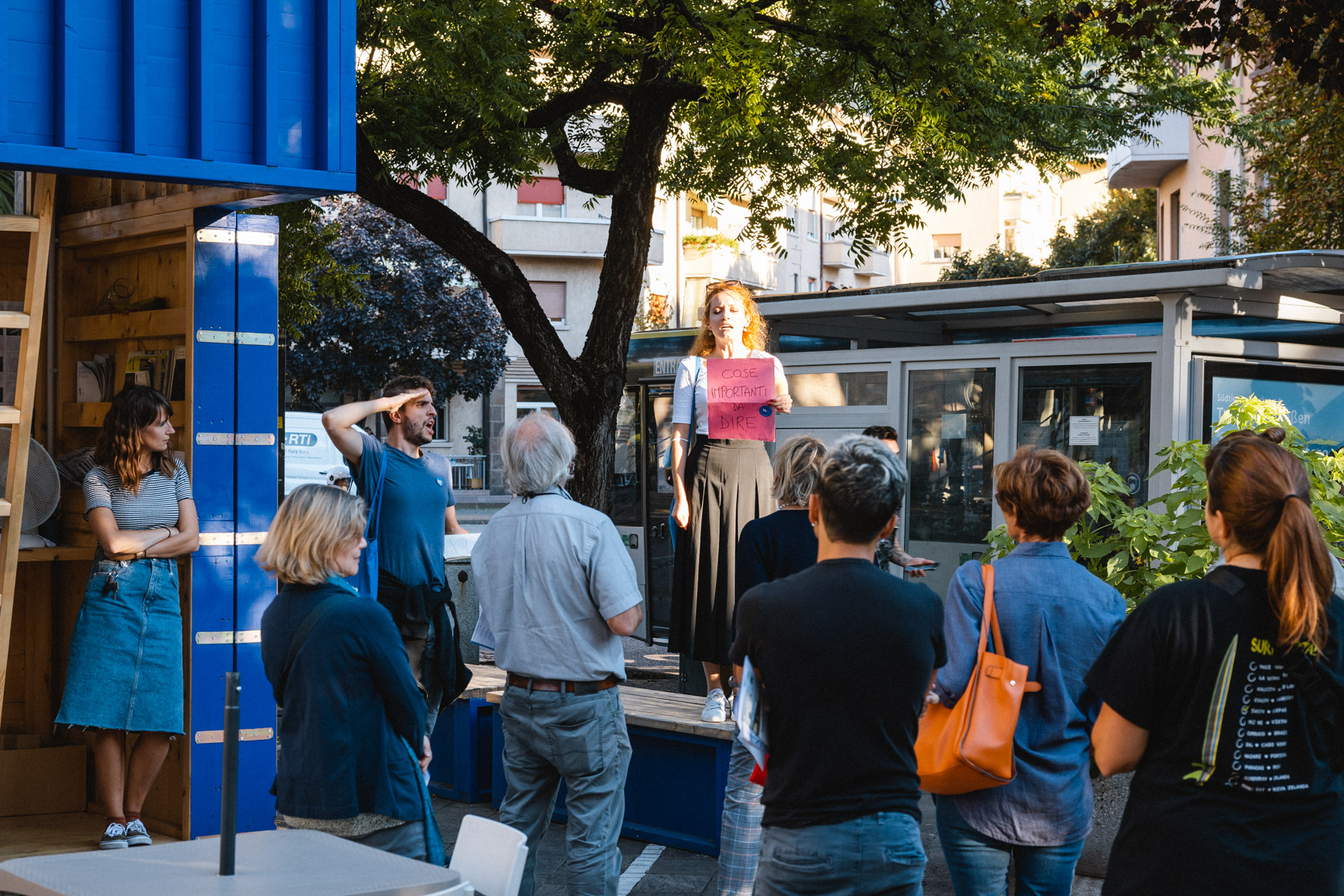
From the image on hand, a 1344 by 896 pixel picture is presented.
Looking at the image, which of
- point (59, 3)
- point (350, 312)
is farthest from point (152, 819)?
point (350, 312)

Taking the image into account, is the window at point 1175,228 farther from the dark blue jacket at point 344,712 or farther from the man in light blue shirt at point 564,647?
the dark blue jacket at point 344,712

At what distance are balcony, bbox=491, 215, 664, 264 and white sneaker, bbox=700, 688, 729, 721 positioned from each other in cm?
3397

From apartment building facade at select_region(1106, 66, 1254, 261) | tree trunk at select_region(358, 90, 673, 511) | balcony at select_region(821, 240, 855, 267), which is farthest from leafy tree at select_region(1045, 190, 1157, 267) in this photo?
tree trunk at select_region(358, 90, 673, 511)

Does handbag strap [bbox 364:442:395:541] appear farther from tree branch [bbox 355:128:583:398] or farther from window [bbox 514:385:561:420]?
window [bbox 514:385:561:420]

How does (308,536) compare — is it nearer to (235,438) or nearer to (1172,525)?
(235,438)

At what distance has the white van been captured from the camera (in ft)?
60.5

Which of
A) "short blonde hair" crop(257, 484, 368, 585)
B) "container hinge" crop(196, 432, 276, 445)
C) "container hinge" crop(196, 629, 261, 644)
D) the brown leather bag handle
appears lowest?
"container hinge" crop(196, 629, 261, 644)

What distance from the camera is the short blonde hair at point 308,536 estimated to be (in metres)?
3.64

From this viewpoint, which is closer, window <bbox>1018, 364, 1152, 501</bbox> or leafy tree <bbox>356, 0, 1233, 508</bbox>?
leafy tree <bbox>356, 0, 1233, 508</bbox>

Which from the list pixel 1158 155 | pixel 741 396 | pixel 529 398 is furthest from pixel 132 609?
pixel 529 398

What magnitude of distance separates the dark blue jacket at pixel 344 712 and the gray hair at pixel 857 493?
1267 millimetres

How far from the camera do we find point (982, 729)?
3.53m

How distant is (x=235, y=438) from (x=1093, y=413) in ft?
17.6

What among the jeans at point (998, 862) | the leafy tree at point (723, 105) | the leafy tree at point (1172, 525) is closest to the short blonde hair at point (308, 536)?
the jeans at point (998, 862)
